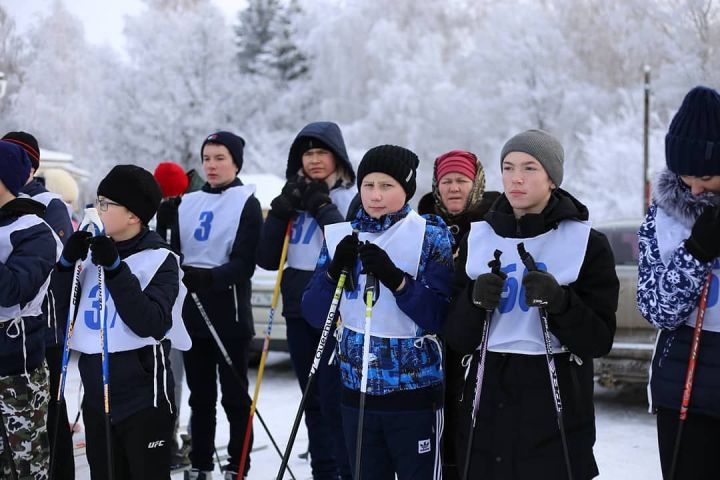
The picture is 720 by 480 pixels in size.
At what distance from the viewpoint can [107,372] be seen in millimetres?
3812

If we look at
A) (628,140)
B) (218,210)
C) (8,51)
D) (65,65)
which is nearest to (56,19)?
(65,65)

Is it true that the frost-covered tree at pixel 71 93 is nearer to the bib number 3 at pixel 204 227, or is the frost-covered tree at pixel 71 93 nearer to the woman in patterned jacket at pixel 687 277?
the bib number 3 at pixel 204 227

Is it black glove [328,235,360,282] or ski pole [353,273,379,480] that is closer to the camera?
ski pole [353,273,379,480]

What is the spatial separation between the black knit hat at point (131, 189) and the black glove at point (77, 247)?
24cm

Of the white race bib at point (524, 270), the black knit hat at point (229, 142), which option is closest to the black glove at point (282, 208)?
the black knit hat at point (229, 142)

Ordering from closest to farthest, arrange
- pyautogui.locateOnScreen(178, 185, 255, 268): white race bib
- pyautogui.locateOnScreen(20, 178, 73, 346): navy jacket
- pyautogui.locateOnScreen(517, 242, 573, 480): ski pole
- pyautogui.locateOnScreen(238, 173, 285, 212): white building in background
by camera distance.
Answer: pyautogui.locateOnScreen(517, 242, 573, 480): ski pole, pyautogui.locateOnScreen(20, 178, 73, 346): navy jacket, pyautogui.locateOnScreen(178, 185, 255, 268): white race bib, pyautogui.locateOnScreen(238, 173, 285, 212): white building in background

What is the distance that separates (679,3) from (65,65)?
2378cm

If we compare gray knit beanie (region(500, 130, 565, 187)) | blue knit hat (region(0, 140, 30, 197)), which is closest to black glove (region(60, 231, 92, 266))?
blue knit hat (region(0, 140, 30, 197))

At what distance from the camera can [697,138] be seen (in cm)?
303

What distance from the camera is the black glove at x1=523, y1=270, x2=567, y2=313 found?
3.07 meters

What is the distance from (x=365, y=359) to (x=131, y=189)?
4.61ft

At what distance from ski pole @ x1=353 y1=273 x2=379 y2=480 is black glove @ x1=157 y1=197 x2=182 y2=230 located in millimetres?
2180

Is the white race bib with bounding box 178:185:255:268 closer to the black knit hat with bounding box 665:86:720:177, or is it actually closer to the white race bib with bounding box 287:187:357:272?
the white race bib with bounding box 287:187:357:272

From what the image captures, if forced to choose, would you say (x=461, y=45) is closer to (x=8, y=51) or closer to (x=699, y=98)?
(x=8, y=51)
